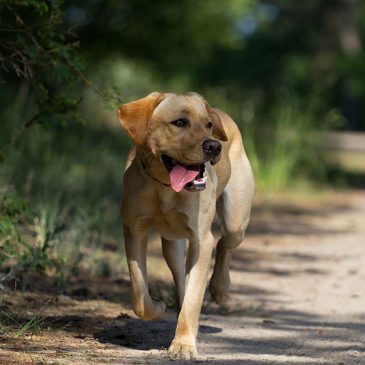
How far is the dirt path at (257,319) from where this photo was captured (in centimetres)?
577

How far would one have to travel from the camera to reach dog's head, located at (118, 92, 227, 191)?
18.7ft

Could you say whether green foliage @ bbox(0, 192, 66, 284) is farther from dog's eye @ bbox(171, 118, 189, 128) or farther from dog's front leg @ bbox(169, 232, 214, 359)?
dog's eye @ bbox(171, 118, 189, 128)

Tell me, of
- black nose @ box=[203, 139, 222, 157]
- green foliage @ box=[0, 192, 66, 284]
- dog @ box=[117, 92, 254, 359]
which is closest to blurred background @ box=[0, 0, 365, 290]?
green foliage @ box=[0, 192, 66, 284]

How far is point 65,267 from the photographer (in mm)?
8375

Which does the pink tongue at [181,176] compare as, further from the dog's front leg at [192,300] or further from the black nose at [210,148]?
the dog's front leg at [192,300]

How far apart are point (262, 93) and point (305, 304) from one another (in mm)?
8576

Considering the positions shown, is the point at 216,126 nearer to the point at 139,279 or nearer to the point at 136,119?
the point at 136,119

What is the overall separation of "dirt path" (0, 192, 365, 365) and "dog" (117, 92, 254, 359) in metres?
0.34

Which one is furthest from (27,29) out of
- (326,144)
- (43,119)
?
(326,144)

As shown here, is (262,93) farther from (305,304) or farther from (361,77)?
(305,304)

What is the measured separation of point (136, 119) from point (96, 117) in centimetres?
1085

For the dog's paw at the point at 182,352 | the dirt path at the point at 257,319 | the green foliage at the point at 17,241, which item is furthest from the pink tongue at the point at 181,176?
the green foliage at the point at 17,241

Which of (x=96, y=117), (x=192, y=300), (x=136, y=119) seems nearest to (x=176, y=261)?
(x=192, y=300)

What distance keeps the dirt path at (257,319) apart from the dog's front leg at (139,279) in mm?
229
